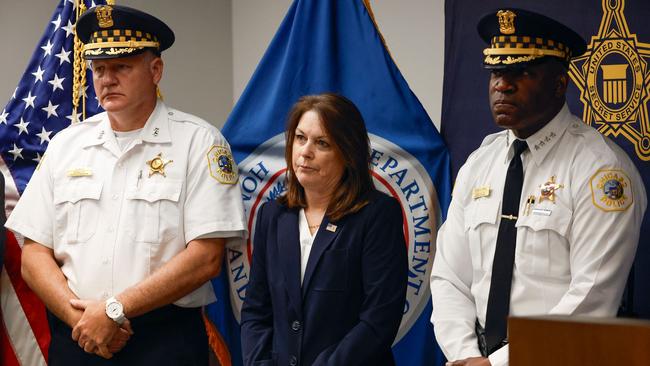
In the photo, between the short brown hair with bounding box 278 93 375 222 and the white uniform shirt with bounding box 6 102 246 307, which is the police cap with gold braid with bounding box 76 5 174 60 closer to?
the white uniform shirt with bounding box 6 102 246 307

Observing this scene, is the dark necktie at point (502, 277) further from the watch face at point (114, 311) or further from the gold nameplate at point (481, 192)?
the watch face at point (114, 311)

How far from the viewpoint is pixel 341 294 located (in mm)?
2922

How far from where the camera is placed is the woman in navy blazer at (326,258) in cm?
291

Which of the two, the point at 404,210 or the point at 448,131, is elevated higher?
the point at 448,131

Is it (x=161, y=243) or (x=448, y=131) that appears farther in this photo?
(x=448, y=131)

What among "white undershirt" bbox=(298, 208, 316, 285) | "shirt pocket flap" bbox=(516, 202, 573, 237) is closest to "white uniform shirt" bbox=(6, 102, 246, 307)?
"white undershirt" bbox=(298, 208, 316, 285)

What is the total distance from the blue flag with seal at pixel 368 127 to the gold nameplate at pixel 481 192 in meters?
0.50

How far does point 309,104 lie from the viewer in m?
3.10

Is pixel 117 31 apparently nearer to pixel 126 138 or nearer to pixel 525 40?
pixel 126 138

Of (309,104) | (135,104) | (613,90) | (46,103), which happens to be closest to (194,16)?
(46,103)

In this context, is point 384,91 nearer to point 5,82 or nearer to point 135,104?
point 135,104

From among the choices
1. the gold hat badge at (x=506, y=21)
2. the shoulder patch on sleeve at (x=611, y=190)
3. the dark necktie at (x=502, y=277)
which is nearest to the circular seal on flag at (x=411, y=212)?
the dark necktie at (x=502, y=277)

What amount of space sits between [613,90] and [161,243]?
1516mm

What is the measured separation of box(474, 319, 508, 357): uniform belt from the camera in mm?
2801
